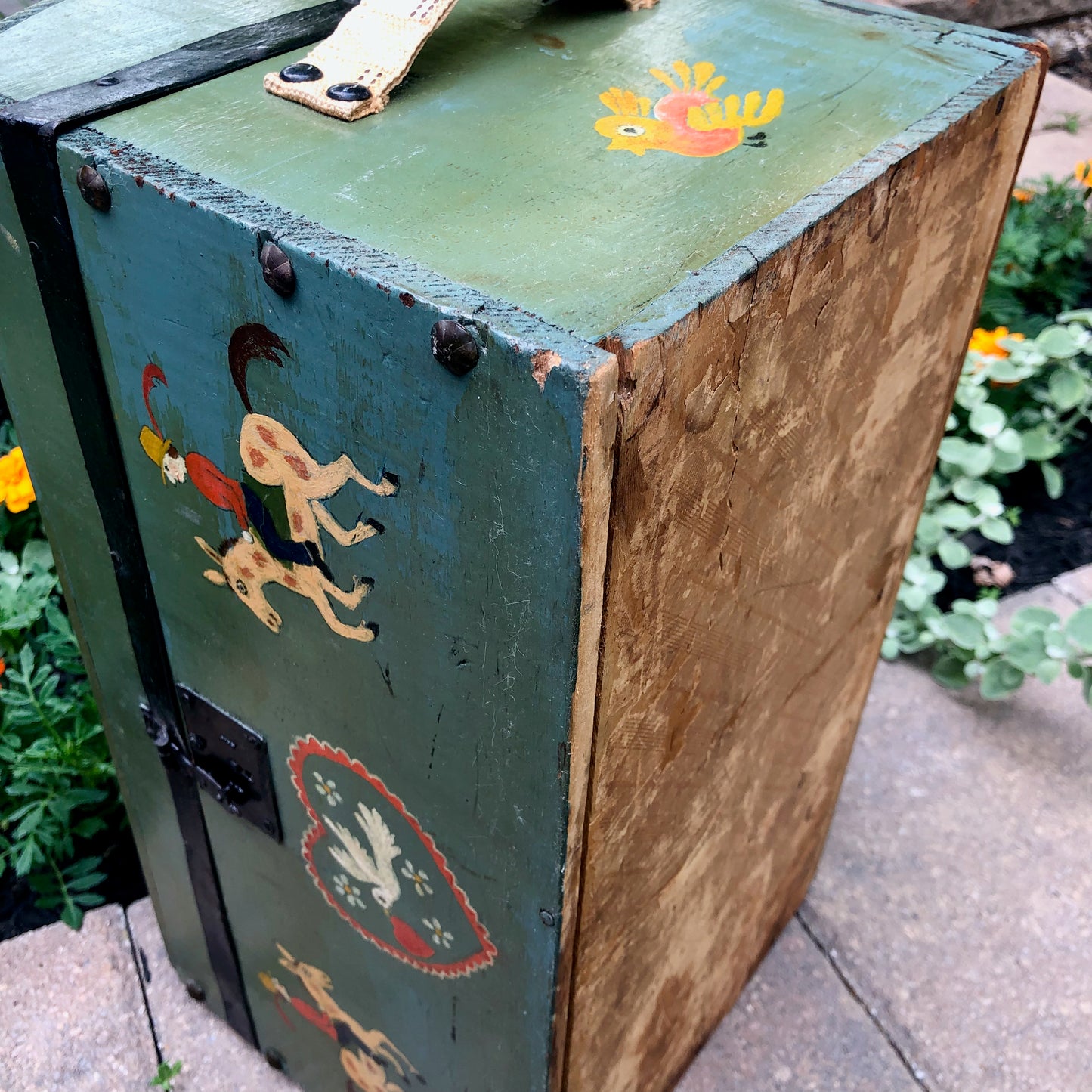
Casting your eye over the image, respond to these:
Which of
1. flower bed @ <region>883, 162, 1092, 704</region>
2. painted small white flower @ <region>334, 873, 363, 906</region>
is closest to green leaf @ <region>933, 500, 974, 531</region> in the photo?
flower bed @ <region>883, 162, 1092, 704</region>

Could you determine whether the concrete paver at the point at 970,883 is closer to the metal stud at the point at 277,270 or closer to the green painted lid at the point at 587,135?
the green painted lid at the point at 587,135

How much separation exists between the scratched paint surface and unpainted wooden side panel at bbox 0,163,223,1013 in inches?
4.1

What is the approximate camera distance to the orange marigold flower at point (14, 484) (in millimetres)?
2023

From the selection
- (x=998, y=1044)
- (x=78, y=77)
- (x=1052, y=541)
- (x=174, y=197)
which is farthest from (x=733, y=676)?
(x=1052, y=541)

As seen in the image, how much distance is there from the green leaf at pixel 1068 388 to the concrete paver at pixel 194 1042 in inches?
93.5

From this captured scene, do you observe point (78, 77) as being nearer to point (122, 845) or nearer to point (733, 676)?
point (733, 676)

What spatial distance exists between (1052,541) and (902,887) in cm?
124

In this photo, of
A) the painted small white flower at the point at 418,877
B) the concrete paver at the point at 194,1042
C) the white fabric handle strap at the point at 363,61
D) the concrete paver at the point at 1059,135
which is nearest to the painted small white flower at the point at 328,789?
the painted small white flower at the point at 418,877

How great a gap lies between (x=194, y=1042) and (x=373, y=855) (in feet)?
2.98

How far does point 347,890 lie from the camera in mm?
1225

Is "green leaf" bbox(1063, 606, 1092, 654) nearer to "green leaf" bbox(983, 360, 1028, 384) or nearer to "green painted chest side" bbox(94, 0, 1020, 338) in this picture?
"green leaf" bbox(983, 360, 1028, 384)

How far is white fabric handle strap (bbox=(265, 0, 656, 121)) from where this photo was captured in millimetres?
948

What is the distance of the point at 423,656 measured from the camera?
0.92 m

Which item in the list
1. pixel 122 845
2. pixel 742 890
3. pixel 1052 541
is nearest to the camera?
pixel 742 890
